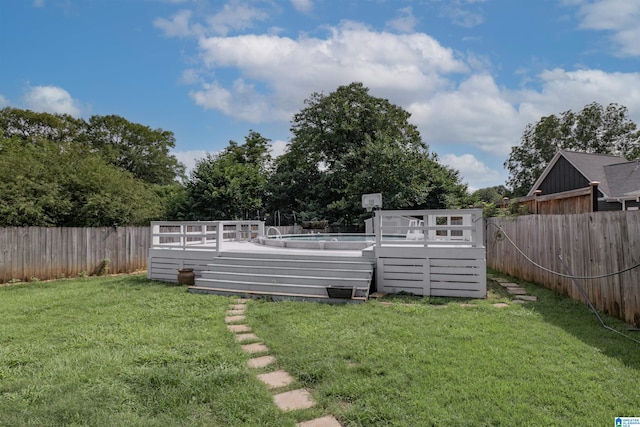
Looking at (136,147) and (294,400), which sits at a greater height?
(136,147)

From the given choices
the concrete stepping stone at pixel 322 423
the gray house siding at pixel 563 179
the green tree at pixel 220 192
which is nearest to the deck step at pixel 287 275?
the concrete stepping stone at pixel 322 423

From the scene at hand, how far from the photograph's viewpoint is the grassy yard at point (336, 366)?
258cm

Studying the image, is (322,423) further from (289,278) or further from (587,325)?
(289,278)

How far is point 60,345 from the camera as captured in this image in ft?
13.6

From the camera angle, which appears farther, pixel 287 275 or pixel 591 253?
pixel 287 275

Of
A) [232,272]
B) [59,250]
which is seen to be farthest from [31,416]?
[59,250]

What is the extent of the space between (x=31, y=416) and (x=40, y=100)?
3030cm

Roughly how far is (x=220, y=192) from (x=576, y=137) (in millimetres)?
27948

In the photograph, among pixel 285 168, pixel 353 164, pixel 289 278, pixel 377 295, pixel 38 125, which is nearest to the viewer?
pixel 377 295

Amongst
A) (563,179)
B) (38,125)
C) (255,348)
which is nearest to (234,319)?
(255,348)

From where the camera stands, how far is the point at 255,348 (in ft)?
13.3

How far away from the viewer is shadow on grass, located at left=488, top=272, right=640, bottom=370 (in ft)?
11.8

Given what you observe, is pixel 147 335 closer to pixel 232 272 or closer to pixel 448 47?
pixel 232 272

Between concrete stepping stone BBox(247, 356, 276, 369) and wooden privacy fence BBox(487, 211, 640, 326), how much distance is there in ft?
14.7
